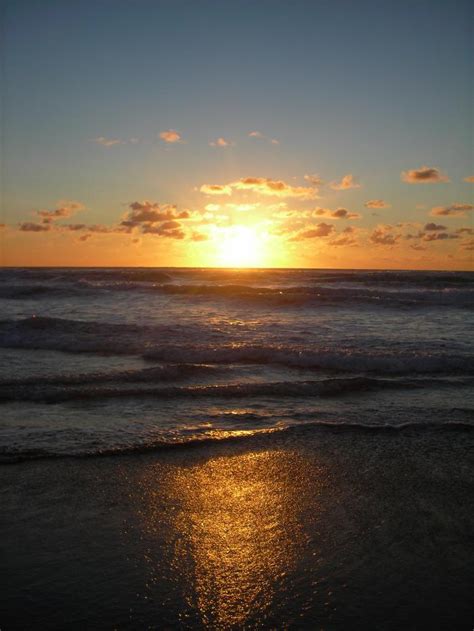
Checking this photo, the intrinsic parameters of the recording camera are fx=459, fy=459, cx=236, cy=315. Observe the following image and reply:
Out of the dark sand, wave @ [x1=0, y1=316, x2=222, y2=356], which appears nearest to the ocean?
the dark sand

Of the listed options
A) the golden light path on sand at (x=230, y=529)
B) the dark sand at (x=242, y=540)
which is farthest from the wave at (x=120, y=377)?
the golden light path on sand at (x=230, y=529)

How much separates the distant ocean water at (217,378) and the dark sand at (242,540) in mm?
744

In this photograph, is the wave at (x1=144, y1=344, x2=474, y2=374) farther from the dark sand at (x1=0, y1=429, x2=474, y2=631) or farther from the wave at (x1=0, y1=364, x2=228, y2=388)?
the dark sand at (x1=0, y1=429, x2=474, y2=631)

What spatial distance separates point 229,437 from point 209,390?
2059mm

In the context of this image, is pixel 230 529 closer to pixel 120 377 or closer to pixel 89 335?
pixel 120 377

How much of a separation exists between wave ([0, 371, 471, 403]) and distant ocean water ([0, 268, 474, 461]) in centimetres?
3

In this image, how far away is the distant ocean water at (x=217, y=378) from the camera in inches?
226

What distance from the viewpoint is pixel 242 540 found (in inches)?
131

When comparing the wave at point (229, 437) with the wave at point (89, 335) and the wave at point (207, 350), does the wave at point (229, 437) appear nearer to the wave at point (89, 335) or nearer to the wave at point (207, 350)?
the wave at point (207, 350)

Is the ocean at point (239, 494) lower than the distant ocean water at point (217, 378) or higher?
lower

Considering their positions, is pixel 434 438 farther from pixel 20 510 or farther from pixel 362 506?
pixel 20 510

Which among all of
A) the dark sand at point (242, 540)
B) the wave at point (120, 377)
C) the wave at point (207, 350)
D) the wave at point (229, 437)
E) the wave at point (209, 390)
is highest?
the wave at point (207, 350)

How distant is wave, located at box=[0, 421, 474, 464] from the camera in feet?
15.9

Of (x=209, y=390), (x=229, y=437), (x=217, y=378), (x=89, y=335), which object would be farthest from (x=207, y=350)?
(x=229, y=437)
